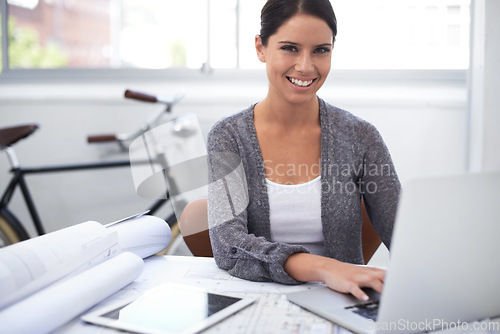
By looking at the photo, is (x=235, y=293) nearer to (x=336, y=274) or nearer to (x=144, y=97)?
(x=336, y=274)

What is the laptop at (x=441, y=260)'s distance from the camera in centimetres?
49

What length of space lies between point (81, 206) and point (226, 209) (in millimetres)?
1668

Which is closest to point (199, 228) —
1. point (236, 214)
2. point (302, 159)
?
point (236, 214)

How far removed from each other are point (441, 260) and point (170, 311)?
361 mm

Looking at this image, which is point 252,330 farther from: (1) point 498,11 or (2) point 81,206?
(2) point 81,206

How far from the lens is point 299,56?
1.11 metres

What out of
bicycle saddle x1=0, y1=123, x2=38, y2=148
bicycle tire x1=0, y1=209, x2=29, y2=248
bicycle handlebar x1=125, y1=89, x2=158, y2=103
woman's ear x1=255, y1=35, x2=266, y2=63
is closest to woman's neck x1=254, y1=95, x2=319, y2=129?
woman's ear x1=255, y1=35, x2=266, y2=63

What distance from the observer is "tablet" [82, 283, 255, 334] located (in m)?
0.60

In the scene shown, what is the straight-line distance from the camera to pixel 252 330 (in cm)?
59

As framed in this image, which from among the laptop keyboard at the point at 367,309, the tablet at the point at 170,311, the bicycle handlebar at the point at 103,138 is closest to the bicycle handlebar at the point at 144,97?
the bicycle handlebar at the point at 103,138

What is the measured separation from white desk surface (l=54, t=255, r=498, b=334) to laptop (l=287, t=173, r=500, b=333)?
0.15 ft

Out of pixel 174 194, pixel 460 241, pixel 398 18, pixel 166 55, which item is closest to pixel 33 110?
pixel 166 55

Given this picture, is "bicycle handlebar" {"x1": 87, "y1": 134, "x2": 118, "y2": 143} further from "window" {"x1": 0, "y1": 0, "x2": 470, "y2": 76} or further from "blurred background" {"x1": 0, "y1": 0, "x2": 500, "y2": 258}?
"window" {"x1": 0, "y1": 0, "x2": 470, "y2": 76}

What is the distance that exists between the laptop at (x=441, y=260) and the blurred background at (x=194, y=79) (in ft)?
5.35
